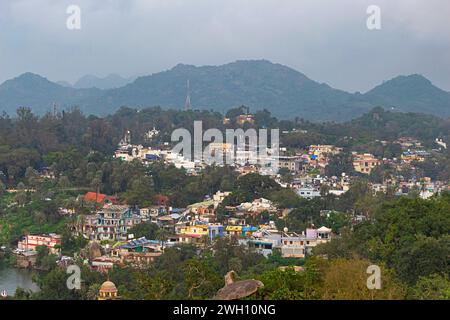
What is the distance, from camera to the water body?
41.1 feet

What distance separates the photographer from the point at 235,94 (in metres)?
78.2

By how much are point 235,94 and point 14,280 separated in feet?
215

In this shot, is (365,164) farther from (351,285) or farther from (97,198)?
(351,285)

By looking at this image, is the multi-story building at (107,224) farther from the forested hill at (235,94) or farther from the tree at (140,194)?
the forested hill at (235,94)

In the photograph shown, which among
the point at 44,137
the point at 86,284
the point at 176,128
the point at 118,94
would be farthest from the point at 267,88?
the point at 86,284

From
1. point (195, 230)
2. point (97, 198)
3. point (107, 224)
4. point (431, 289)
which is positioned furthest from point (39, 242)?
point (431, 289)

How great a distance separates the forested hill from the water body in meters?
53.8

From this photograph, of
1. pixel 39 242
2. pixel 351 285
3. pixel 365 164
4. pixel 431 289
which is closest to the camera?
pixel 351 285

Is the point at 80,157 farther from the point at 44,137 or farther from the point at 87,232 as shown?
the point at 87,232

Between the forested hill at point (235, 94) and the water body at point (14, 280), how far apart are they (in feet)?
177

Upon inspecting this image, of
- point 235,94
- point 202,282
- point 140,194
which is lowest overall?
point 140,194
